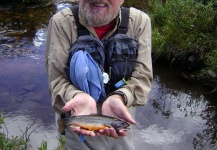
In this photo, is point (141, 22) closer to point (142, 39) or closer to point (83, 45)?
point (142, 39)

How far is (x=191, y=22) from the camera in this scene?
7.79 m

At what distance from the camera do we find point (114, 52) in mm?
3021

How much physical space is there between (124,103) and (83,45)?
0.62m

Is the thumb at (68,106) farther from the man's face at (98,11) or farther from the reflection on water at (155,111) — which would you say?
the reflection on water at (155,111)

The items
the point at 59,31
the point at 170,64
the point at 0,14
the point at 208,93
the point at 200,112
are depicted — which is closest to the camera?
the point at 59,31

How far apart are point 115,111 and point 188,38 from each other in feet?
17.0

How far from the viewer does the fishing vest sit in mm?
2953

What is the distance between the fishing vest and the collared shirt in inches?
2.2

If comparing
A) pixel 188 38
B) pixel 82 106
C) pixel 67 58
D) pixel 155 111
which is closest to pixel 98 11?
pixel 67 58

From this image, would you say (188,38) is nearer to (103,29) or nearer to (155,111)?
(155,111)

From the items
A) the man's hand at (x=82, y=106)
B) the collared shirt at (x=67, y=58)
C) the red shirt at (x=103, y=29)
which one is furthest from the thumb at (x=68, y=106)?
the red shirt at (x=103, y=29)

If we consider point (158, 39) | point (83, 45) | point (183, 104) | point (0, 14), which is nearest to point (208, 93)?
point (183, 104)

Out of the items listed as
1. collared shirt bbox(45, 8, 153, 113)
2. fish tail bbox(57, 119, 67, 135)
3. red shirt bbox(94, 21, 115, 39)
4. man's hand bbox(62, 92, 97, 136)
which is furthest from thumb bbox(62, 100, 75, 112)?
red shirt bbox(94, 21, 115, 39)

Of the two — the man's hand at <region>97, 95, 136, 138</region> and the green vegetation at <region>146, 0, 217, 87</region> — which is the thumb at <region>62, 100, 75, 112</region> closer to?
the man's hand at <region>97, 95, 136, 138</region>
